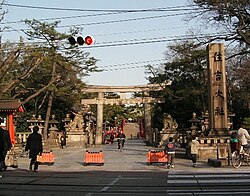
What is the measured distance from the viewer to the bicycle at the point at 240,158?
19.0 metres

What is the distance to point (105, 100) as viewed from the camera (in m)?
57.9

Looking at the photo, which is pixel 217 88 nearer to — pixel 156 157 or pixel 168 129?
pixel 156 157

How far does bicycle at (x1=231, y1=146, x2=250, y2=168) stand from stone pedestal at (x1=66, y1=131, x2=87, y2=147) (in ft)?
85.9

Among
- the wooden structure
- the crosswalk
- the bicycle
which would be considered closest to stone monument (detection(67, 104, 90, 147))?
the wooden structure

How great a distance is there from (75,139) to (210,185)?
32.1 m

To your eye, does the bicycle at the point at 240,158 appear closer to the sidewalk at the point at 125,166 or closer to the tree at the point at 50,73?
the sidewalk at the point at 125,166

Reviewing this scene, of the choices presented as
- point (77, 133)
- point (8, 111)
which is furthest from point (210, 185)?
point (77, 133)

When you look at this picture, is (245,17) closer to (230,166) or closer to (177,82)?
(230,166)

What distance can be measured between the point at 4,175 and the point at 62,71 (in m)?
31.1

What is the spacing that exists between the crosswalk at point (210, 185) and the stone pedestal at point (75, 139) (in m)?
28.7

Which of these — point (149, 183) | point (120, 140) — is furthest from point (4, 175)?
point (120, 140)

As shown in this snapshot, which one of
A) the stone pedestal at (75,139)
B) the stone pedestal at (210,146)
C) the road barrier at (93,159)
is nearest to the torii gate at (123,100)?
the stone pedestal at (75,139)

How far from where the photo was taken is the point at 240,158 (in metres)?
19.1

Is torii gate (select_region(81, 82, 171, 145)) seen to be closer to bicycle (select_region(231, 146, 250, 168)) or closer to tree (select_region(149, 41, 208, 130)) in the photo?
tree (select_region(149, 41, 208, 130))
